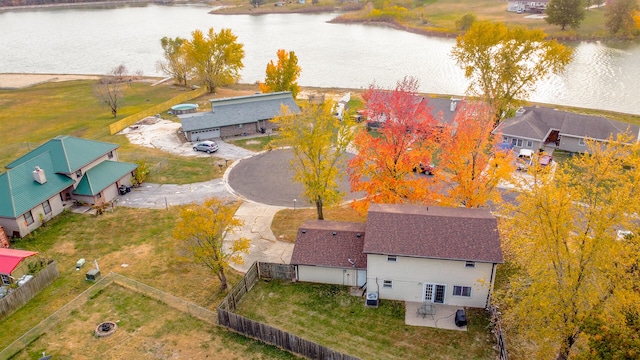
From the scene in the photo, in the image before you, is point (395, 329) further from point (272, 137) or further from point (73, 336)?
point (272, 137)

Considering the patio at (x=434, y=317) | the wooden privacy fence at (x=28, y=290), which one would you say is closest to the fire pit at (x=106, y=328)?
the wooden privacy fence at (x=28, y=290)

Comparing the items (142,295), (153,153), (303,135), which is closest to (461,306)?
Answer: (303,135)

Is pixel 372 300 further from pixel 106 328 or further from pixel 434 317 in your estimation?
pixel 106 328

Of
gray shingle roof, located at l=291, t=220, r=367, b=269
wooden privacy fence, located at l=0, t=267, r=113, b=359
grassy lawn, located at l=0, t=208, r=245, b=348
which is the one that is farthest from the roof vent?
gray shingle roof, located at l=291, t=220, r=367, b=269

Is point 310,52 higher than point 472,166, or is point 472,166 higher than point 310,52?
point 472,166

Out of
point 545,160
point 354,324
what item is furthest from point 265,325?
point 545,160

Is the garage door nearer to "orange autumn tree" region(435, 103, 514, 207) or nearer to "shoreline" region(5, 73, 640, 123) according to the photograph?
"shoreline" region(5, 73, 640, 123)

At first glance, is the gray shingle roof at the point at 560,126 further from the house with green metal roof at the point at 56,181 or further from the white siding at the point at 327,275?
the house with green metal roof at the point at 56,181
